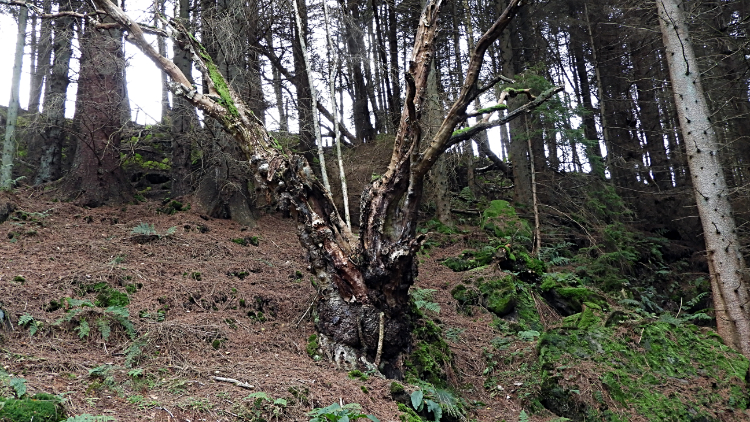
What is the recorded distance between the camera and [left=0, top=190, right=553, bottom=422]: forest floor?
416 cm

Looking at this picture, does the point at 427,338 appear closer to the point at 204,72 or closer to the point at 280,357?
the point at 280,357

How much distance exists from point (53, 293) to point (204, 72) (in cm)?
330

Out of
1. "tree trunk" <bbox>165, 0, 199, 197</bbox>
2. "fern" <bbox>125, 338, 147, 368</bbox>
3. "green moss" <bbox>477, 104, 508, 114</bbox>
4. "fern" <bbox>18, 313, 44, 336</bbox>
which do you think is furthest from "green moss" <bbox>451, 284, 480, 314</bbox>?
"tree trunk" <bbox>165, 0, 199, 197</bbox>

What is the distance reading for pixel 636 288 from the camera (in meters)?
10.5

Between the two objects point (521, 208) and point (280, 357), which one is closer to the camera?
point (280, 357)

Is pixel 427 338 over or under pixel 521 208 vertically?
under

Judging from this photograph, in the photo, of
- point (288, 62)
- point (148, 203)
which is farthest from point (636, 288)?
point (288, 62)

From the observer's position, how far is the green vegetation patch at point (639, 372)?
551cm

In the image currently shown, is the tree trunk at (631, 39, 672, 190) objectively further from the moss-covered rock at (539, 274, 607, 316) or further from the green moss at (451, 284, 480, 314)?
the green moss at (451, 284, 480, 314)

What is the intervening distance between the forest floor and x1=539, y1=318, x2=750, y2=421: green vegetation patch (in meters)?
0.45

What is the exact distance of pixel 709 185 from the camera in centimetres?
823

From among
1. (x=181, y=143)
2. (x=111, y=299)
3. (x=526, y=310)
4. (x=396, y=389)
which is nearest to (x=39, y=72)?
(x=181, y=143)

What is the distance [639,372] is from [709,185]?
13.2ft

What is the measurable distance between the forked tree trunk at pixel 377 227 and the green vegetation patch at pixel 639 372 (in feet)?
6.42
